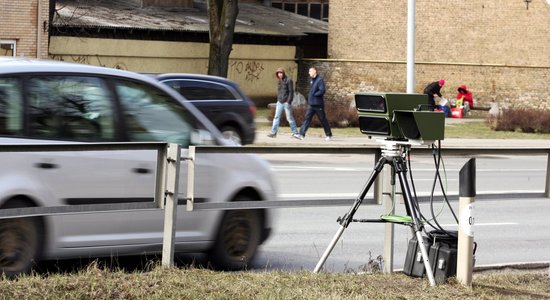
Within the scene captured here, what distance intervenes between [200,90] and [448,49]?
93.6 ft

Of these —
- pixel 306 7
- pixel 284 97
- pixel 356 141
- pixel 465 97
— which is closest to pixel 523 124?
pixel 356 141

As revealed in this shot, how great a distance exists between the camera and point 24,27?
112 ft

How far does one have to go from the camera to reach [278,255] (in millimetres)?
10172

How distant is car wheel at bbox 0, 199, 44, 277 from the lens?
734cm

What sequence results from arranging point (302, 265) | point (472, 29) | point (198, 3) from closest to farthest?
point (302, 265) < point (472, 29) < point (198, 3)

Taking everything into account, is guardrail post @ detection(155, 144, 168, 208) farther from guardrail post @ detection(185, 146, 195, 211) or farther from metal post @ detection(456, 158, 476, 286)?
metal post @ detection(456, 158, 476, 286)

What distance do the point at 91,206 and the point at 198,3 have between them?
4714cm

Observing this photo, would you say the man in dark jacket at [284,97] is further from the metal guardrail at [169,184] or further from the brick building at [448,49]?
the metal guardrail at [169,184]

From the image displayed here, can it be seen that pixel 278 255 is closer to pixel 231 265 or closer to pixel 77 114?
pixel 231 265

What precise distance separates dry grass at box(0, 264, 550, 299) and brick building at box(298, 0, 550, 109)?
3937 centimetres

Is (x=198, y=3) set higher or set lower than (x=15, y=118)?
higher

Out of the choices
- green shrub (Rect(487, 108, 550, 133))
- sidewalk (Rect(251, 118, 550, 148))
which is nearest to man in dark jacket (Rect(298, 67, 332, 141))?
sidewalk (Rect(251, 118, 550, 148))

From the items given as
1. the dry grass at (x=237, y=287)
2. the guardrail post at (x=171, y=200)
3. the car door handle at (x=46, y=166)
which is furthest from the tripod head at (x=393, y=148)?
the car door handle at (x=46, y=166)

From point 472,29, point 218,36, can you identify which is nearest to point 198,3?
point 472,29
